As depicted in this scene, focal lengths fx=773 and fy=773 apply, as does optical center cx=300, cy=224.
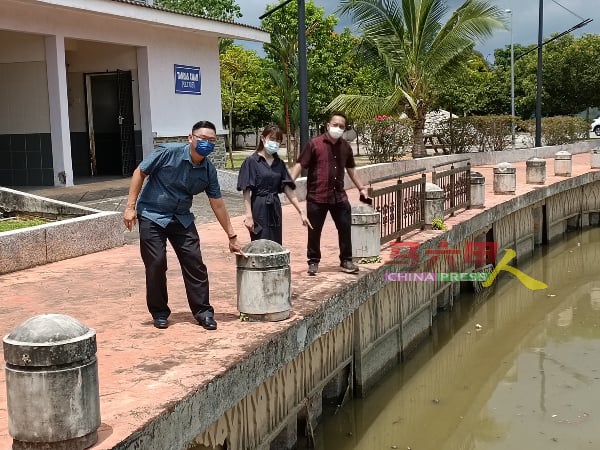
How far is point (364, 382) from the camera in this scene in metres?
8.48

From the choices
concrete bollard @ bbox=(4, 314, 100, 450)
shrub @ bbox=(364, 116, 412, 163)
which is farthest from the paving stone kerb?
shrub @ bbox=(364, 116, 412, 163)

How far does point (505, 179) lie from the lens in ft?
50.1

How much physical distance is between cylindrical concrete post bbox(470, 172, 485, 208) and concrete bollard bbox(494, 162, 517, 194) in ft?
7.49

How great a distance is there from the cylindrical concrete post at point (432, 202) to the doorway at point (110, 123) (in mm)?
7905

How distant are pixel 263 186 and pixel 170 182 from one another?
4.66ft

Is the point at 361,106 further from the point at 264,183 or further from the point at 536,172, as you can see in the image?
the point at 264,183

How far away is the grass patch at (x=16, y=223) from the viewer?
962 centimetres

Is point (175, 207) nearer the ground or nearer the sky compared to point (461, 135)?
nearer the ground

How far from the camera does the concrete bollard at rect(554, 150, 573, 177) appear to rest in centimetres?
1880

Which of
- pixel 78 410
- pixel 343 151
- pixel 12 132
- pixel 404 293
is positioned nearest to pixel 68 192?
pixel 12 132

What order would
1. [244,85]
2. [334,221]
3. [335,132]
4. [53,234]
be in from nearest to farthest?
[335,132] → [334,221] → [53,234] → [244,85]

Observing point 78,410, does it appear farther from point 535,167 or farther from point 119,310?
point 535,167

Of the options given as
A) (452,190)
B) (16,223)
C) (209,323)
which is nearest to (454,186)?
(452,190)

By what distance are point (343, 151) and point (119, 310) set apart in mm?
2508
